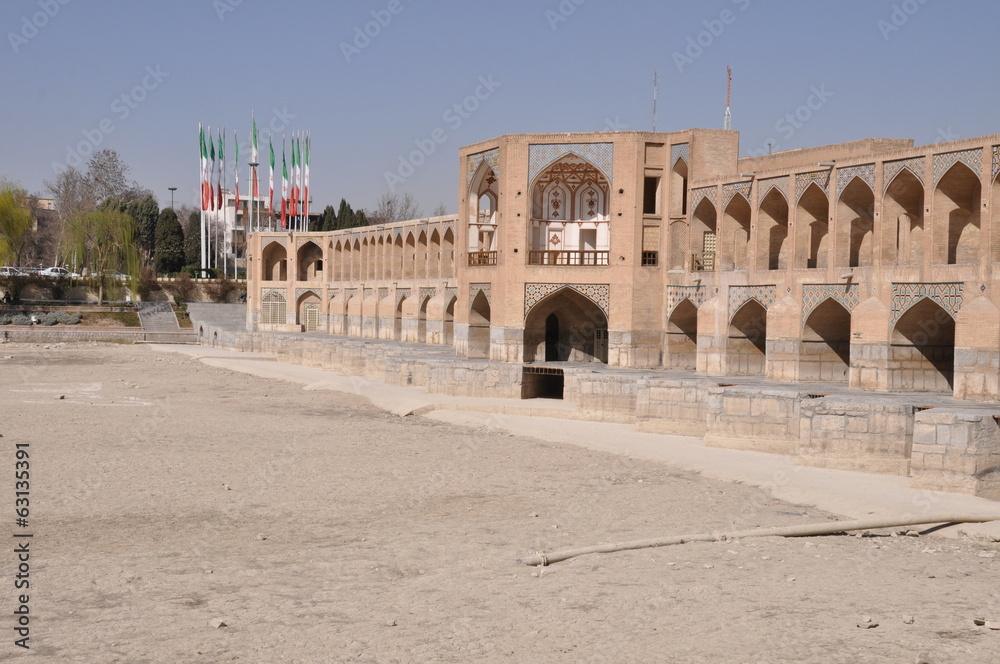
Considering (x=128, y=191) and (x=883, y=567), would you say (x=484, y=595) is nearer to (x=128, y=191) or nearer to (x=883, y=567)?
(x=883, y=567)

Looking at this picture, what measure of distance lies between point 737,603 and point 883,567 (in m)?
2.06

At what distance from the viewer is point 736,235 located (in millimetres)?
22188

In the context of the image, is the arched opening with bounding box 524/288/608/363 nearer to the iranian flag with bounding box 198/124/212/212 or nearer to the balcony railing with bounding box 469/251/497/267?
the balcony railing with bounding box 469/251/497/267

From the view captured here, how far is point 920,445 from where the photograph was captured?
1371 centimetres

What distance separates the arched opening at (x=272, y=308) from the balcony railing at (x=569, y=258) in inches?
815

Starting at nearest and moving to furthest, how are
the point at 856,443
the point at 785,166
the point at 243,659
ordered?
1. the point at 243,659
2. the point at 856,443
3. the point at 785,166

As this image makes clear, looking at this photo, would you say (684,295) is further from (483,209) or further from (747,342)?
(483,209)

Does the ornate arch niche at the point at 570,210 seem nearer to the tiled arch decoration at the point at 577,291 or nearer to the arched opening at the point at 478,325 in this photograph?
the arched opening at the point at 478,325

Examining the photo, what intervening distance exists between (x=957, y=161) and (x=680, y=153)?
689cm

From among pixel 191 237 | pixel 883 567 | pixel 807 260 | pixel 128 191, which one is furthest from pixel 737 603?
pixel 128 191

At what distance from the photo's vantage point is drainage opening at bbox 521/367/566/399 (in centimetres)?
2247

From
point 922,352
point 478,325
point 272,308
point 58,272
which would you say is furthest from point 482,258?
point 58,272

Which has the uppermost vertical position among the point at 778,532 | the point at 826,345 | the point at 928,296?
the point at 928,296

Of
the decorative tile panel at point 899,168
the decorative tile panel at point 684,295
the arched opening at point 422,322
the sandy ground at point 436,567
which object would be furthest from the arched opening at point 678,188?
the arched opening at point 422,322
